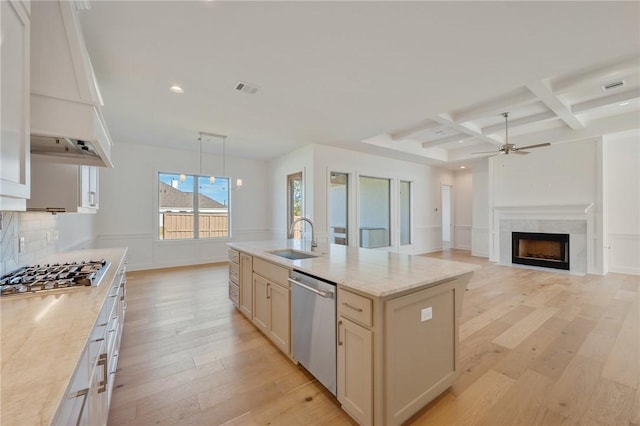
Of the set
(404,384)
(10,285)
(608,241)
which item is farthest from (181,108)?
(608,241)

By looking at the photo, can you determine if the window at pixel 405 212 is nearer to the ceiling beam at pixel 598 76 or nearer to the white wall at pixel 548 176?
the white wall at pixel 548 176

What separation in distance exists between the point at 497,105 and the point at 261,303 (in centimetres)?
437

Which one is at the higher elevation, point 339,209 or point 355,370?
point 339,209

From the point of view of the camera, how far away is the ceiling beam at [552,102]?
3330mm

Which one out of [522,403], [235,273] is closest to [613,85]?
[522,403]

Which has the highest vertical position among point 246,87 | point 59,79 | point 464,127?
point 464,127

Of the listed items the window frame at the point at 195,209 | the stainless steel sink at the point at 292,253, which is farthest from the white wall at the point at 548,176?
the window frame at the point at 195,209

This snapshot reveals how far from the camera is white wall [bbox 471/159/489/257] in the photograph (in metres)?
7.34

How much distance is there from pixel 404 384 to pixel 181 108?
4.10 metres

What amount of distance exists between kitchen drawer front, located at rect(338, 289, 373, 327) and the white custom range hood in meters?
1.81

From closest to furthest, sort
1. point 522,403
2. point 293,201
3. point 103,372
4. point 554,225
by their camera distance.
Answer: point 103,372
point 522,403
point 554,225
point 293,201

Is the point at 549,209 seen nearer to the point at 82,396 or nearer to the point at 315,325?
the point at 315,325

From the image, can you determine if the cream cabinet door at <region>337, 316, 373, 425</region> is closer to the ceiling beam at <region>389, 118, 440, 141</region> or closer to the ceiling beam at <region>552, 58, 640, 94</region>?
the ceiling beam at <region>552, 58, 640, 94</region>

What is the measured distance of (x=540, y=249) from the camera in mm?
6094
